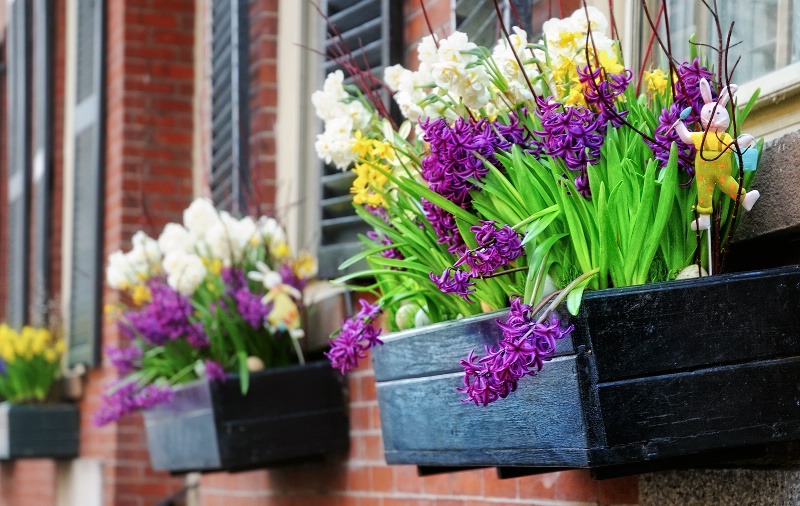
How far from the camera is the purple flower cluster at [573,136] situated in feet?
5.60

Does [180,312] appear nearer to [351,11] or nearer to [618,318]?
[351,11]

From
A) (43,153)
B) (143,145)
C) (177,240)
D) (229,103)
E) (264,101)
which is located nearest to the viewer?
(177,240)

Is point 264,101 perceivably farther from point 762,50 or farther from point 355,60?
point 762,50

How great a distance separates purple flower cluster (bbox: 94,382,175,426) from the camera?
137 inches

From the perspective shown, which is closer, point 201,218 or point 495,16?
point 495,16

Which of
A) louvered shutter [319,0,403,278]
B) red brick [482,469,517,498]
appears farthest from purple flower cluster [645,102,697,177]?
louvered shutter [319,0,403,278]

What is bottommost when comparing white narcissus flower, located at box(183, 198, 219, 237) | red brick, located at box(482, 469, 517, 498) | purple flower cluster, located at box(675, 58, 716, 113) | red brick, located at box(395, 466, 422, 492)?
red brick, located at box(482, 469, 517, 498)

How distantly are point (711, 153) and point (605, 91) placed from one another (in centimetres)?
18

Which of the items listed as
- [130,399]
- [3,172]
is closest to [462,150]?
[130,399]

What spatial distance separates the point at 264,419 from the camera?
328cm

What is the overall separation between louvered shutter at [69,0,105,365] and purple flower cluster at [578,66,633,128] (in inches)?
162

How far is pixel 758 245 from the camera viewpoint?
193cm

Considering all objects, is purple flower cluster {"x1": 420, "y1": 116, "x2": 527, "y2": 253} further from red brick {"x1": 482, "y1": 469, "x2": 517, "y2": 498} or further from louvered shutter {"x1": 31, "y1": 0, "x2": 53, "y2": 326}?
louvered shutter {"x1": 31, "y1": 0, "x2": 53, "y2": 326}

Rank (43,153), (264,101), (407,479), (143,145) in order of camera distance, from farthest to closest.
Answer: (43,153) → (143,145) → (264,101) → (407,479)
